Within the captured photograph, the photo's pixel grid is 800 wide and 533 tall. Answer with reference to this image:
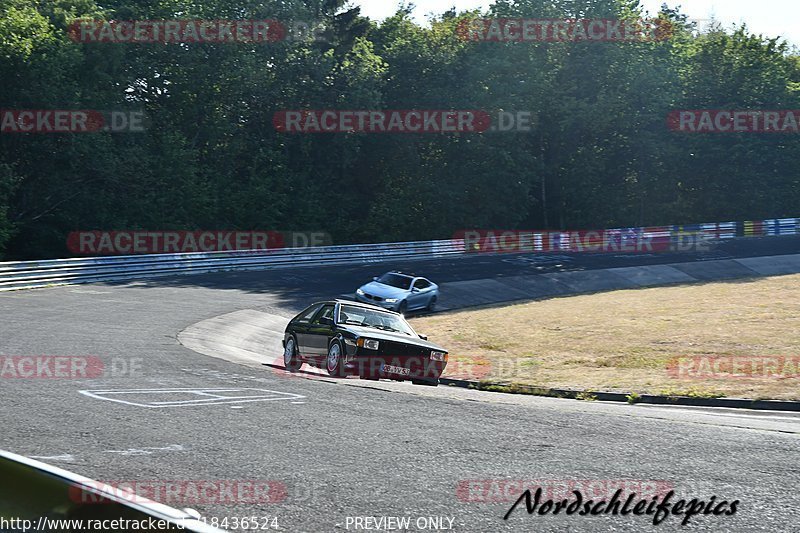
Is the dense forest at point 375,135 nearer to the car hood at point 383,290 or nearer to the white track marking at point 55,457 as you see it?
the car hood at point 383,290

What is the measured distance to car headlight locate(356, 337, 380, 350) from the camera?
49.4 feet

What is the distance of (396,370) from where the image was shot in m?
15.4

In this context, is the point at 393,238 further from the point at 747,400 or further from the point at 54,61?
the point at 747,400

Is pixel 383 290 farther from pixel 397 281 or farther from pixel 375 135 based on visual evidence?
pixel 375 135

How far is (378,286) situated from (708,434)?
841 inches

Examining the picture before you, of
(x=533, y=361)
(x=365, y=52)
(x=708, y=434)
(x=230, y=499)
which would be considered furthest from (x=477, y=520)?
(x=365, y=52)

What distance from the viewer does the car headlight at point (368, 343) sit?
15070 millimetres

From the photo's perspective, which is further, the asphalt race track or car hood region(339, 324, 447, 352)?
car hood region(339, 324, 447, 352)

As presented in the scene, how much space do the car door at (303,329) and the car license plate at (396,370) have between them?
1.97 metres

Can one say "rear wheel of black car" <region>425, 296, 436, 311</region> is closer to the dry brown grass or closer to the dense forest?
the dry brown grass

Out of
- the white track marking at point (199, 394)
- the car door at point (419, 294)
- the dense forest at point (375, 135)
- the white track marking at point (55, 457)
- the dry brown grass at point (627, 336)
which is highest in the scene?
the dense forest at point (375, 135)

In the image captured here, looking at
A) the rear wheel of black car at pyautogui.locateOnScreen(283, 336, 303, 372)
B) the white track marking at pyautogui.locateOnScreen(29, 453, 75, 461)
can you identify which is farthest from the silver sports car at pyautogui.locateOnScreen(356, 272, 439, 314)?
the white track marking at pyautogui.locateOnScreen(29, 453, 75, 461)

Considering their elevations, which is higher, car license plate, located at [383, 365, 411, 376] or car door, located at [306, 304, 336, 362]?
car door, located at [306, 304, 336, 362]

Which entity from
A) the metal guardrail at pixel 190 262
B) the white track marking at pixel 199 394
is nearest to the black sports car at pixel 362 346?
the white track marking at pixel 199 394
